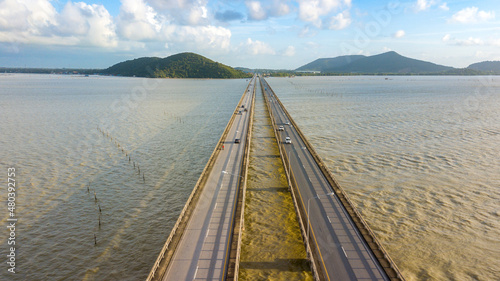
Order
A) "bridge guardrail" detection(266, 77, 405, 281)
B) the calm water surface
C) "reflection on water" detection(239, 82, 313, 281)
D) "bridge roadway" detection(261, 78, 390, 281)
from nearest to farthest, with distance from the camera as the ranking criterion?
1. "bridge guardrail" detection(266, 77, 405, 281)
2. "bridge roadway" detection(261, 78, 390, 281)
3. "reflection on water" detection(239, 82, 313, 281)
4. the calm water surface

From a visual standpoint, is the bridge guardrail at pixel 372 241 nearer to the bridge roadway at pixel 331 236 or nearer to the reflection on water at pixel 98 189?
the bridge roadway at pixel 331 236

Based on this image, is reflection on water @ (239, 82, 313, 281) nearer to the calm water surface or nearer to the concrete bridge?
the concrete bridge

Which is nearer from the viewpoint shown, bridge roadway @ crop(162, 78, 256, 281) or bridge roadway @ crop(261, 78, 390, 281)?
bridge roadway @ crop(162, 78, 256, 281)

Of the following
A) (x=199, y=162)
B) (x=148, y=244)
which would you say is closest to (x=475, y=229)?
(x=148, y=244)

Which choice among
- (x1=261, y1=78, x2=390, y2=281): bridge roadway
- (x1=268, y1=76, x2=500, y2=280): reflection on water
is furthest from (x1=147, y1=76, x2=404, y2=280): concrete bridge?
(x1=268, y1=76, x2=500, y2=280): reflection on water

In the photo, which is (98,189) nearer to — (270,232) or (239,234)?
(239,234)

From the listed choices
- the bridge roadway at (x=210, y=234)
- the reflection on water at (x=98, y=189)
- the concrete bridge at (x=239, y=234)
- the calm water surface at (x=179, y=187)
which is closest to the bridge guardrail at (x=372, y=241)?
the concrete bridge at (x=239, y=234)

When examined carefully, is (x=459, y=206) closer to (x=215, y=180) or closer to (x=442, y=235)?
(x=442, y=235)

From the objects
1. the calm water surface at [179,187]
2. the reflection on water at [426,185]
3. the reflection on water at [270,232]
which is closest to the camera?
the reflection on water at [270,232]
